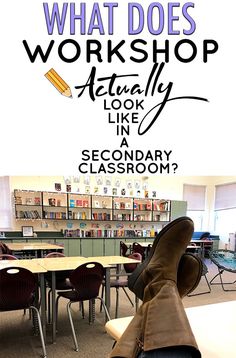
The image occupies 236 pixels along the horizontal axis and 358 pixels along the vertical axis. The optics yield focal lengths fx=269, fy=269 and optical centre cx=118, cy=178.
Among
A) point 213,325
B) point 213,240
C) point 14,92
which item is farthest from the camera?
point 213,240

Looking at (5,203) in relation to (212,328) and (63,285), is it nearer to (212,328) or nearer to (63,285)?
(63,285)

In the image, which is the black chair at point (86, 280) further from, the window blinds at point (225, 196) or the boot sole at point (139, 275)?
the window blinds at point (225, 196)

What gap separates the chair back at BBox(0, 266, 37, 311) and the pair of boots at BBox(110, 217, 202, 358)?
5.17ft

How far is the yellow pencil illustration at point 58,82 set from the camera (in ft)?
6.83

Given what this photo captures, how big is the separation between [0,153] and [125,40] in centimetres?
143

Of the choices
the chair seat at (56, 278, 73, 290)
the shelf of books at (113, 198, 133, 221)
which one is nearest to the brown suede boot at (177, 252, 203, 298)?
the chair seat at (56, 278, 73, 290)

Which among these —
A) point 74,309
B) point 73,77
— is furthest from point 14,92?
point 74,309

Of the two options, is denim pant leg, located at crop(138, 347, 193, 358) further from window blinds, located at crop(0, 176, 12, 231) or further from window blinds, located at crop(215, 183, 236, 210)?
window blinds, located at crop(215, 183, 236, 210)

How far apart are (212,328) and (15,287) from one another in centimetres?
182

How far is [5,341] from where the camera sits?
8.51 ft

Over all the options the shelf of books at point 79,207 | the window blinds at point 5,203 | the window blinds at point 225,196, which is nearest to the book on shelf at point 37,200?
the window blinds at point 5,203

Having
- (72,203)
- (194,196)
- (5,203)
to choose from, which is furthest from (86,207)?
(194,196)

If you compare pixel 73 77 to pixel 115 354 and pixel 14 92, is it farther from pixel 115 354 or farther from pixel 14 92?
pixel 115 354

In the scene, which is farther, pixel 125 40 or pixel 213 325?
pixel 125 40
